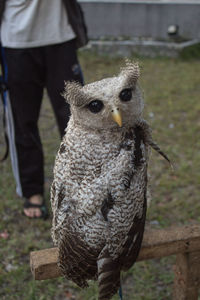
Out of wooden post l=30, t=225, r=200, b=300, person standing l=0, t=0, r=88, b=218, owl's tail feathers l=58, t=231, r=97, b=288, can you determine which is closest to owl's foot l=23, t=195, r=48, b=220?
person standing l=0, t=0, r=88, b=218

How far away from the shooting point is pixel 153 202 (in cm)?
352

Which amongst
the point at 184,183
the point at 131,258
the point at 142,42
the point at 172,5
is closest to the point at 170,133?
the point at 184,183

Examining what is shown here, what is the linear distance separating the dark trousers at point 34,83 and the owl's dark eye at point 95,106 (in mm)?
1317

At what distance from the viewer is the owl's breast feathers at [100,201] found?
146 centimetres

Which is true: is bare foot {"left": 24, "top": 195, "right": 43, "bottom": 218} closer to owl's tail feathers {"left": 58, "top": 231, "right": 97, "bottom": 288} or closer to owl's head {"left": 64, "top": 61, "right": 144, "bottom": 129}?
owl's tail feathers {"left": 58, "top": 231, "right": 97, "bottom": 288}

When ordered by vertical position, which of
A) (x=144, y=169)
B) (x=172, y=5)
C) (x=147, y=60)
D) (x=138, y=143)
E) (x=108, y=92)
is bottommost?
(x=147, y=60)

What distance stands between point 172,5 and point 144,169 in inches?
304

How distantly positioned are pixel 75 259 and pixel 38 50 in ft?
5.33

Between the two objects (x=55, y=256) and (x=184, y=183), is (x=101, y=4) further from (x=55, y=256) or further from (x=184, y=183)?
(x=55, y=256)

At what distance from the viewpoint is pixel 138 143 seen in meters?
1.52

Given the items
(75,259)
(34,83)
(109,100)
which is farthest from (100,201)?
(34,83)

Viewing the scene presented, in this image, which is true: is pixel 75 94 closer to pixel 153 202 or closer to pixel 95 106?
pixel 95 106

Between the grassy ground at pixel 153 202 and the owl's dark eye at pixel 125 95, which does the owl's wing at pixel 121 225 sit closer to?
the owl's dark eye at pixel 125 95

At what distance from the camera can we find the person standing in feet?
8.36
